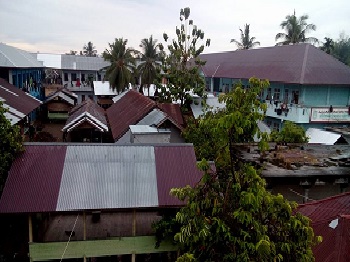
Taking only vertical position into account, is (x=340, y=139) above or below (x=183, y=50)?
below

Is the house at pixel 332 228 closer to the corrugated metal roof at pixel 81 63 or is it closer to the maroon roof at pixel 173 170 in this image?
the maroon roof at pixel 173 170

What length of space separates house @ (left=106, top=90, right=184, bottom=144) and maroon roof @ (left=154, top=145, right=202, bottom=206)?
22.8ft

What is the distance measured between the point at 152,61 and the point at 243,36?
15652 millimetres

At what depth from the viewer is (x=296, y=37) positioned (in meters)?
38.3

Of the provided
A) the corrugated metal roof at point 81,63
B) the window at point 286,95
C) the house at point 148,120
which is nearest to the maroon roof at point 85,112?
the house at point 148,120

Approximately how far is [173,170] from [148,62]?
112 feet

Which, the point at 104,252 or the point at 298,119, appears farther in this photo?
the point at 298,119

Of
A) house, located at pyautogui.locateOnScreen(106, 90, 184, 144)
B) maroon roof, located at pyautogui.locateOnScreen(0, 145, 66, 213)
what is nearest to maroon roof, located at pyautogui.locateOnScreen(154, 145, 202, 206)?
maroon roof, located at pyautogui.locateOnScreen(0, 145, 66, 213)

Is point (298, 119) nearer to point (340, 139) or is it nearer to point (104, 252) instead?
point (340, 139)

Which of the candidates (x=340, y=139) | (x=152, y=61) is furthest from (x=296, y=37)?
(x=340, y=139)

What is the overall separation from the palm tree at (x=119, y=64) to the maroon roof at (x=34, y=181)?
3188 centimetres

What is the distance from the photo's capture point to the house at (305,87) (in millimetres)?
23328

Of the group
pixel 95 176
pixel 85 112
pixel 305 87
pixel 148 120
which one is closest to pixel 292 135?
pixel 305 87

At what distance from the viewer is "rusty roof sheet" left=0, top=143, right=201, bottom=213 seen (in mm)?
10281
